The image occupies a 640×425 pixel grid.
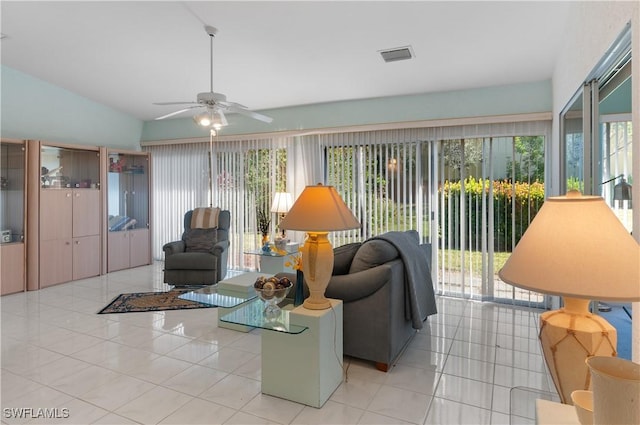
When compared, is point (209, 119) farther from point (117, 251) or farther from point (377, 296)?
point (117, 251)

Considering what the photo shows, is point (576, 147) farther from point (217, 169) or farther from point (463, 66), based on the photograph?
point (217, 169)

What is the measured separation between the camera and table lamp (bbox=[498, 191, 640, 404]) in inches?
41.8

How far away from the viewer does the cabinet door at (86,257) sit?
17.9ft

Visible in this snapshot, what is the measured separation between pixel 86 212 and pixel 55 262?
2.72 ft

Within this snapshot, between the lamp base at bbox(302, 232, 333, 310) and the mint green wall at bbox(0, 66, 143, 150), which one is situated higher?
the mint green wall at bbox(0, 66, 143, 150)

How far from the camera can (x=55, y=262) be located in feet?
17.0

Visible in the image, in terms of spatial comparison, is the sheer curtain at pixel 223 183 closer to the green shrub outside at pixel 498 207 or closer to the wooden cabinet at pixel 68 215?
the wooden cabinet at pixel 68 215

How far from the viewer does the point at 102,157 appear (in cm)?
578

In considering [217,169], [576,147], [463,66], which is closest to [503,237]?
[576,147]

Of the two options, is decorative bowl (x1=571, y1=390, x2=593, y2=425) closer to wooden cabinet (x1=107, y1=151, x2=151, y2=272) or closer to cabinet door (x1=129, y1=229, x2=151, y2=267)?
wooden cabinet (x1=107, y1=151, x2=151, y2=272)

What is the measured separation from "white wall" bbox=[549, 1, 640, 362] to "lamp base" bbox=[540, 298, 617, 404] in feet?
1.99

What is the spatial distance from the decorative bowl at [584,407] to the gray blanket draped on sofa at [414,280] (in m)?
1.80

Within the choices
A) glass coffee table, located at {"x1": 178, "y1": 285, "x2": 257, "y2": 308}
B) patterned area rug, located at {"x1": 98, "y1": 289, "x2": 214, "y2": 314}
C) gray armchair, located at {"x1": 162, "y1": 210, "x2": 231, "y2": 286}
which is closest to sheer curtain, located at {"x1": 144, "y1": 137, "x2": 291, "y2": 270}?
gray armchair, located at {"x1": 162, "y1": 210, "x2": 231, "y2": 286}

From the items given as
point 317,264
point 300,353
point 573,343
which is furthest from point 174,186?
point 573,343
